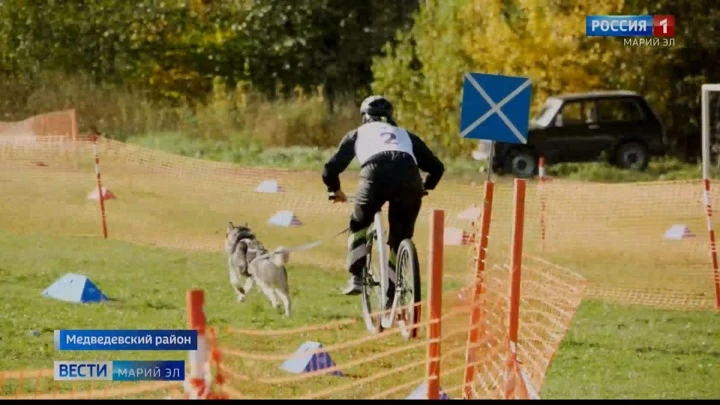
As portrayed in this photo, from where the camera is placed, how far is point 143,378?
652cm

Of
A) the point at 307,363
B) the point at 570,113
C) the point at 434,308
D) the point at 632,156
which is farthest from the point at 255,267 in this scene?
the point at 632,156

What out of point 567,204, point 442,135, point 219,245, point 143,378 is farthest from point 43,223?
point 442,135

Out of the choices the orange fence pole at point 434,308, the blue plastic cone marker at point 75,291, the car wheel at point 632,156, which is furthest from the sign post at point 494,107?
the car wheel at point 632,156

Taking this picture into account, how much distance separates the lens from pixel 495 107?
25.3 feet

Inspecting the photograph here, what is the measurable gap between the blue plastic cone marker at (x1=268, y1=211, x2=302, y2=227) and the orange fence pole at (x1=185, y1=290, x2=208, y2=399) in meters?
9.62

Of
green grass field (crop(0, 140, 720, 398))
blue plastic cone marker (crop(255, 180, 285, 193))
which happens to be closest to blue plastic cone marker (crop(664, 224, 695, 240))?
green grass field (crop(0, 140, 720, 398))

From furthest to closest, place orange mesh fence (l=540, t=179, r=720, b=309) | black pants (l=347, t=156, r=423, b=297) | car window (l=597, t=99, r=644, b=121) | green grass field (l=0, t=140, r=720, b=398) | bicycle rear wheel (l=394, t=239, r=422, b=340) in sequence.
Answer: car window (l=597, t=99, r=644, b=121) → orange mesh fence (l=540, t=179, r=720, b=309) → black pants (l=347, t=156, r=423, b=297) → bicycle rear wheel (l=394, t=239, r=422, b=340) → green grass field (l=0, t=140, r=720, b=398)

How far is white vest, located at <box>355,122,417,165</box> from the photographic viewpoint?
26.4 feet

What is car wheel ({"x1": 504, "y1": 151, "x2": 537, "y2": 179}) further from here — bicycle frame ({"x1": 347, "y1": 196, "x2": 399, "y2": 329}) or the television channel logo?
bicycle frame ({"x1": 347, "y1": 196, "x2": 399, "y2": 329})

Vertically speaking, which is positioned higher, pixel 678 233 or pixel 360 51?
pixel 360 51

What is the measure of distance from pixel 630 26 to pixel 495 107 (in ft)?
31.7

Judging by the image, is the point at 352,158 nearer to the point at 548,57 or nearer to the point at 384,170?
the point at 384,170
